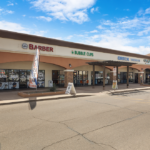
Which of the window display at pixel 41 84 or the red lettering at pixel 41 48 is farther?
the window display at pixel 41 84

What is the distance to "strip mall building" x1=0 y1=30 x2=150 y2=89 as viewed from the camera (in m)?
15.0

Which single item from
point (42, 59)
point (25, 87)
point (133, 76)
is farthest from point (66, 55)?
point (133, 76)

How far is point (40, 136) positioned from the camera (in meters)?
4.82

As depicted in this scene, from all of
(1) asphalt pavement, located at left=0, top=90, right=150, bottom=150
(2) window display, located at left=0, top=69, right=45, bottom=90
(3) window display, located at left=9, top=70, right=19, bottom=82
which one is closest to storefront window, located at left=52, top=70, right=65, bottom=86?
(2) window display, located at left=0, top=69, right=45, bottom=90

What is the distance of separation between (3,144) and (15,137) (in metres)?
0.49

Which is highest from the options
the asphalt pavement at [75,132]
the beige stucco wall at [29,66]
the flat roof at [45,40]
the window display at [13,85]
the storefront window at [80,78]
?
the flat roof at [45,40]

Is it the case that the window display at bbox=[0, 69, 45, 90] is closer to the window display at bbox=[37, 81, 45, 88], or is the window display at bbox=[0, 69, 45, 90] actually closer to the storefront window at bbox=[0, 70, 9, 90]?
the storefront window at bbox=[0, 70, 9, 90]

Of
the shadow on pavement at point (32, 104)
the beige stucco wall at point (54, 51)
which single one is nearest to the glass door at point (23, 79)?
the beige stucco wall at point (54, 51)

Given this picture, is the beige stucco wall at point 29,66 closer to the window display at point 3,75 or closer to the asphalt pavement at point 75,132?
the window display at point 3,75

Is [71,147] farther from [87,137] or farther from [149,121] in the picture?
[149,121]

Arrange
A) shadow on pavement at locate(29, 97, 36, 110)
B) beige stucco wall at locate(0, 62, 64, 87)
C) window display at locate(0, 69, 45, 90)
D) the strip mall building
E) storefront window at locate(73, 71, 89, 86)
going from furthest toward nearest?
storefront window at locate(73, 71, 89, 86) < beige stucco wall at locate(0, 62, 64, 87) < window display at locate(0, 69, 45, 90) < the strip mall building < shadow on pavement at locate(29, 97, 36, 110)

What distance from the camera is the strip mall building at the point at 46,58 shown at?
49.1 feet

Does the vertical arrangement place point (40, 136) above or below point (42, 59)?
below

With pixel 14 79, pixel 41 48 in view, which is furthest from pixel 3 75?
pixel 41 48
